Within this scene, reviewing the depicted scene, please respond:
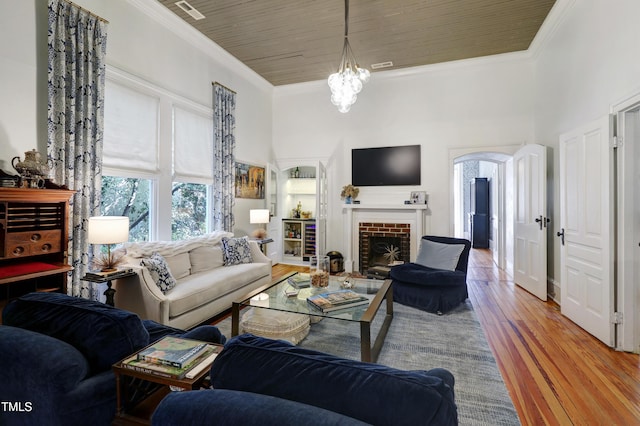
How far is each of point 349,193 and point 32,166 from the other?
15.1 ft

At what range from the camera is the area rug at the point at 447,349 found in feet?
6.63

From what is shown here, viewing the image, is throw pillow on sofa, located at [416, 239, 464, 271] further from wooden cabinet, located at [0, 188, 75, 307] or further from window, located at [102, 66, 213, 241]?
wooden cabinet, located at [0, 188, 75, 307]

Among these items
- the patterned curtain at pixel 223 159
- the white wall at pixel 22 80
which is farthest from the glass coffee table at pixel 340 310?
the white wall at pixel 22 80

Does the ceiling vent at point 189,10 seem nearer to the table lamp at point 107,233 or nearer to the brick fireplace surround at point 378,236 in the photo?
the table lamp at point 107,233

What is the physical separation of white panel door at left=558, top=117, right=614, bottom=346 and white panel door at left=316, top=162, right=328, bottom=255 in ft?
12.3

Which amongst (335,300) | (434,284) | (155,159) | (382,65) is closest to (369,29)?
(382,65)

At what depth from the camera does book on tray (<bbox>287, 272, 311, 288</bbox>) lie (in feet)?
10.8

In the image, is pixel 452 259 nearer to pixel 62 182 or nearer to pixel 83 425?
pixel 83 425

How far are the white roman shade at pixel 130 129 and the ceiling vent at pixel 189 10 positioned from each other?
1.18m

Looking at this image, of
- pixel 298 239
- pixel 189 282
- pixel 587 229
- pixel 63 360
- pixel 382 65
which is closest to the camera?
pixel 63 360

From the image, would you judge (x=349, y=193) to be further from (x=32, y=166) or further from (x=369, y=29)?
(x=32, y=166)

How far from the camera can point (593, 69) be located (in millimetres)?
3260

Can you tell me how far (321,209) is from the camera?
6219mm

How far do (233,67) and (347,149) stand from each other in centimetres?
255
